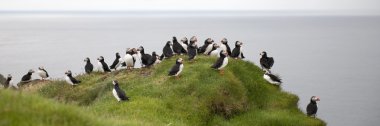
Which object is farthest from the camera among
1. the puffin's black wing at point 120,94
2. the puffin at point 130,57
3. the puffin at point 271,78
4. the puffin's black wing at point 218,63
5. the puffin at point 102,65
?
the puffin at point 102,65

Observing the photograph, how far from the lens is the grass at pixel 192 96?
79.4 ft

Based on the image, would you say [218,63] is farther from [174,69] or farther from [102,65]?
[102,65]

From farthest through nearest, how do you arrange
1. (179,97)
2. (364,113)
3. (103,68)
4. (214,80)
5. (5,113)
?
1. (364,113)
2. (103,68)
3. (214,80)
4. (179,97)
5. (5,113)

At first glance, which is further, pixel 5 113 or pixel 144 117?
pixel 144 117

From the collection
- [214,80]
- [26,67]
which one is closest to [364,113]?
[214,80]

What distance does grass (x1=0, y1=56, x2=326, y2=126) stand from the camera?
24188 millimetres

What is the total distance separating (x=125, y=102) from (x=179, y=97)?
3.29 m

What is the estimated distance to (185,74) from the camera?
29125mm

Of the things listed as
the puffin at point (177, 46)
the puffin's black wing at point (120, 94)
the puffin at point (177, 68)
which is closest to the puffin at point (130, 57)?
the puffin at point (177, 46)

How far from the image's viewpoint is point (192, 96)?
88.0 ft

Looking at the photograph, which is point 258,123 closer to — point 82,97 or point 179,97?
point 179,97

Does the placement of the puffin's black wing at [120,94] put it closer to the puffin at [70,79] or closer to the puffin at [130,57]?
the puffin at [70,79]

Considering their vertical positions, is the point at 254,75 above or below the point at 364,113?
above

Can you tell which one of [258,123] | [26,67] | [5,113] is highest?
[5,113]
